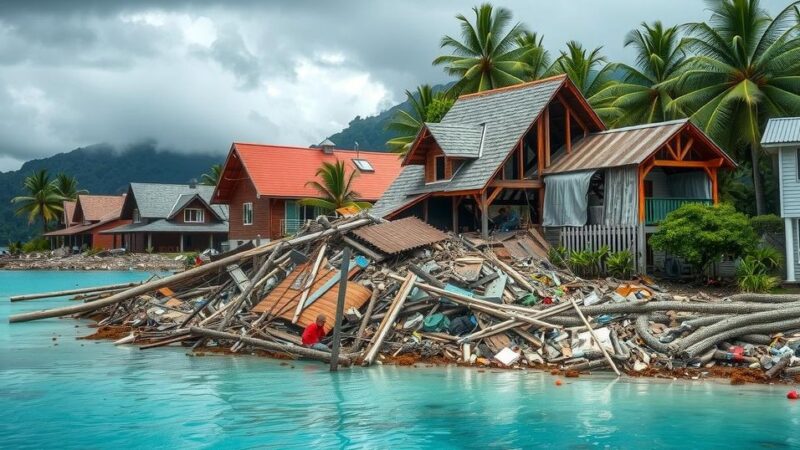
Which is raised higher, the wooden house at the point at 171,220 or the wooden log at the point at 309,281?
the wooden house at the point at 171,220

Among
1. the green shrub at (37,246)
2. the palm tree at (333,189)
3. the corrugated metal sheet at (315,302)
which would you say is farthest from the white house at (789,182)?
the green shrub at (37,246)

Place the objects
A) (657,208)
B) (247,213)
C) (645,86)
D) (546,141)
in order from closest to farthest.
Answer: (657,208)
(546,141)
(645,86)
(247,213)

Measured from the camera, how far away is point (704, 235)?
81.1 ft

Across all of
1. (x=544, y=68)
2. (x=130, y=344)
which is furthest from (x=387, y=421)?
(x=544, y=68)

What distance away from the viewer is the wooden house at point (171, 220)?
71.0 meters

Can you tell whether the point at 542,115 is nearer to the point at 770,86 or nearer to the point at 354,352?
the point at 770,86

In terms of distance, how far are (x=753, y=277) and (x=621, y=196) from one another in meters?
5.01

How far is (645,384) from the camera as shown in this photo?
15477mm

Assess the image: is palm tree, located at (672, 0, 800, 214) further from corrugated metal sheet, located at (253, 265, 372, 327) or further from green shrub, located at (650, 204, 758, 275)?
corrugated metal sheet, located at (253, 265, 372, 327)

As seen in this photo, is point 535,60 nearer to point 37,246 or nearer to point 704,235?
point 704,235

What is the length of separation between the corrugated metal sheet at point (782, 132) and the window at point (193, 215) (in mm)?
52195

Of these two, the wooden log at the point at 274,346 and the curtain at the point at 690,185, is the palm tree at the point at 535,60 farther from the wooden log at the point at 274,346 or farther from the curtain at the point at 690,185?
the wooden log at the point at 274,346

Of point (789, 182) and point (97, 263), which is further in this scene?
point (97, 263)

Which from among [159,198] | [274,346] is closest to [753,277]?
[274,346]
